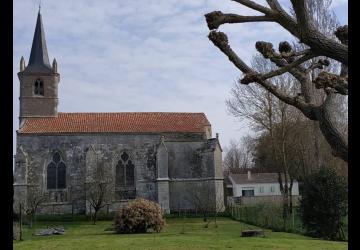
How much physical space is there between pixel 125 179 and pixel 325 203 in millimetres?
21771

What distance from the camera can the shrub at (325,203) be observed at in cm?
2081

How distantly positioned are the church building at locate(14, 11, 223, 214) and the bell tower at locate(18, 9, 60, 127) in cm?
12

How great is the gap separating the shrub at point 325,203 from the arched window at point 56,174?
23.0m

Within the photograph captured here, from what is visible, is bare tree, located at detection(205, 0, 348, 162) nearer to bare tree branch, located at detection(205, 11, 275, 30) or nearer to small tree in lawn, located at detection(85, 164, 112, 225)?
bare tree branch, located at detection(205, 11, 275, 30)

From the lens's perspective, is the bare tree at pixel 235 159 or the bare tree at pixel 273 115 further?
the bare tree at pixel 235 159

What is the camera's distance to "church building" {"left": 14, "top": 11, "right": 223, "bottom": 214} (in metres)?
38.7

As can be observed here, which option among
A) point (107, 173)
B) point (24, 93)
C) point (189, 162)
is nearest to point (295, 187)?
point (189, 162)

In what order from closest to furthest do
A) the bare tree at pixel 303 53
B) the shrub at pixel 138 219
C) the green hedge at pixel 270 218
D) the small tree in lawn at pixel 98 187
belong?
the bare tree at pixel 303 53 → the shrub at pixel 138 219 → the green hedge at pixel 270 218 → the small tree in lawn at pixel 98 187

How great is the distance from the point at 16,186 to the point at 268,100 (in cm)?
2025

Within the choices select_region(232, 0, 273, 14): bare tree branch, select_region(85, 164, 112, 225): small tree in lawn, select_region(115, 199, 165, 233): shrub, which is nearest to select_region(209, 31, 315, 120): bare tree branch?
select_region(232, 0, 273, 14): bare tree branch

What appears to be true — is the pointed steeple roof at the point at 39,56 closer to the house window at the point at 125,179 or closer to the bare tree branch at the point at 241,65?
the house window at the point at 125,179

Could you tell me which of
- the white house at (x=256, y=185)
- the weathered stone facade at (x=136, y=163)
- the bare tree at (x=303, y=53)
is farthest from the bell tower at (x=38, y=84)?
the bare tree at (x=303, y=53)

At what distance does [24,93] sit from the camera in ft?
140
